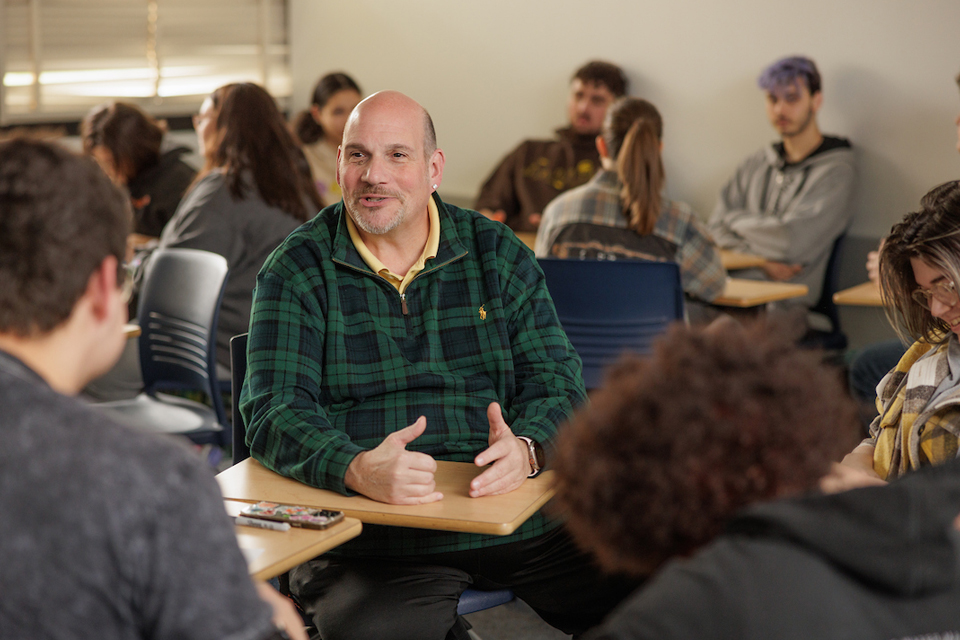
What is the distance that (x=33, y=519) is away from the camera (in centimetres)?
88

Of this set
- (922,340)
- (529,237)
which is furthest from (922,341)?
(529,237)

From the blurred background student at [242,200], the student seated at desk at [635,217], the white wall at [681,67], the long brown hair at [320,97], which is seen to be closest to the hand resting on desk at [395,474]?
the blurred background student at [242,200]

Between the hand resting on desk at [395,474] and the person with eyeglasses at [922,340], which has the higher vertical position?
the person with eyeglasses at [922,340]

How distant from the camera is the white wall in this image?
4.51m

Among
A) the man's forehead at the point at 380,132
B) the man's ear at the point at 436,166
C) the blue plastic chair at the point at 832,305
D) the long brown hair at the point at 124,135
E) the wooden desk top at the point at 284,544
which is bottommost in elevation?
the blue plastic chair at the point at 832,305

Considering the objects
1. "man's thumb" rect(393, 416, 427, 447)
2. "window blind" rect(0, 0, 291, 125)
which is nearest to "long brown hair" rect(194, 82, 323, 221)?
"man's thumb" rect(393, 416, 427, 447)

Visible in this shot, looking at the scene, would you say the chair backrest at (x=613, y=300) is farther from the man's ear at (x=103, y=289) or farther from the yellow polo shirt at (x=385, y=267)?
the man's ear at (x=103, y=289)

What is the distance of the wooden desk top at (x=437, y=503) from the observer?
1498 millimetres

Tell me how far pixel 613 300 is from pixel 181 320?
1.42m

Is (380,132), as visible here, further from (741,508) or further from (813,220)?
(813,220)

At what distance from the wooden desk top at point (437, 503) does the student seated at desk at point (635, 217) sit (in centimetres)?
177

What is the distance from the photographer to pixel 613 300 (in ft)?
9.75

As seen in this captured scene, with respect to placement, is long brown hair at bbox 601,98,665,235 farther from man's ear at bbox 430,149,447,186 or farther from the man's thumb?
the man's thumb

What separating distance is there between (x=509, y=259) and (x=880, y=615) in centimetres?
142
